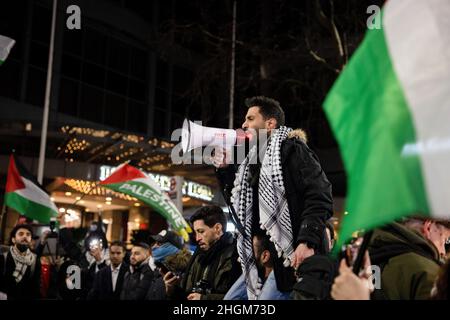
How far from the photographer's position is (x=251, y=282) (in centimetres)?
391

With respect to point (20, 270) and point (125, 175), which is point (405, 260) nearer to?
point (20, 270)

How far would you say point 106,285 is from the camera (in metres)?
8.93

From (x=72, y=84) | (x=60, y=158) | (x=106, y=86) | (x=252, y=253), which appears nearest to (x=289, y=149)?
(x=252, y=253)

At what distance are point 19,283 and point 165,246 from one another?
91.8 inches

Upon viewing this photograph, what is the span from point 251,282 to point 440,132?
2.10 meters

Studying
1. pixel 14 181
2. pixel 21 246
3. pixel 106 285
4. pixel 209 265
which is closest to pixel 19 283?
pixel 21 246

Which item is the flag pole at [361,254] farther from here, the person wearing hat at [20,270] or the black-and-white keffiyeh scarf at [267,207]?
the person wearing hat at [20,270]

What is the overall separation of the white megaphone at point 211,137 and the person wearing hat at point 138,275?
151 inches

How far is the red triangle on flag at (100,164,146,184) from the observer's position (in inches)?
434

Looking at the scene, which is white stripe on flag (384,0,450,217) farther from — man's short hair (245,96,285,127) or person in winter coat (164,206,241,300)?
person in winter coat (164,206,241,300)

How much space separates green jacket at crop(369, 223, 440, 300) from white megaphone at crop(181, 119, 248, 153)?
1318 mm

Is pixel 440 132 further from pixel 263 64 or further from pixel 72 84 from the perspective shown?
pixel 72 84

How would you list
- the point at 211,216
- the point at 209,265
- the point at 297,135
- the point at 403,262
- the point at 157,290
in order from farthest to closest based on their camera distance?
the point at 157,290, the point at 211,216, the point at 209,265, the point at 297,135, the point at 403,262

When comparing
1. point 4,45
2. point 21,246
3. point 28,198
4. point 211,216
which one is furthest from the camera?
point 28,198
